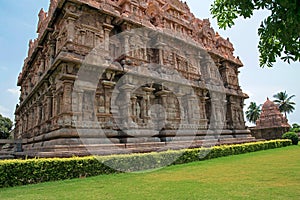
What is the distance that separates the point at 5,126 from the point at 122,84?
34082 mm

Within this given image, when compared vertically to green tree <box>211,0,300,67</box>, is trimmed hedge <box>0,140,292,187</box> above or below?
below

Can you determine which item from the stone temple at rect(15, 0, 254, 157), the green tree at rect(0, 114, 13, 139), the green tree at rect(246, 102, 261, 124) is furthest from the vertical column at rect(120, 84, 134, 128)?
the green tree at rect(246, 102, 261, 124)

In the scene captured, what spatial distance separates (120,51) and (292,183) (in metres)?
10.8

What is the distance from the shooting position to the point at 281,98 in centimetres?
5009

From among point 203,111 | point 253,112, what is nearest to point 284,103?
point 253,112

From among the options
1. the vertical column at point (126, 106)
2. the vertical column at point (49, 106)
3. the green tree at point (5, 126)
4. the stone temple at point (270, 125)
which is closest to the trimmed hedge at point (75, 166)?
the vertical column at point (126, 106)

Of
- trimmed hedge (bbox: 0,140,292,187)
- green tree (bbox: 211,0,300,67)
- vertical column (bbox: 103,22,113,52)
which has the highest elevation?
vertical column (bbox: 103,22,113,52)

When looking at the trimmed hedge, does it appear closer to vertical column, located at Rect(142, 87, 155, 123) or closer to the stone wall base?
the stone wall base

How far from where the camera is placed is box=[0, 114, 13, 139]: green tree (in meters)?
35.4

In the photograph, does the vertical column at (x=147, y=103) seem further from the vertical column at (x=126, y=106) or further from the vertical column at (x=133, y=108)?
the vertical column at (x=126, y=106)

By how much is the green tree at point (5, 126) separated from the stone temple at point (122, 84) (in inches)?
893

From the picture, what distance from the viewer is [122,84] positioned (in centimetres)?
1220

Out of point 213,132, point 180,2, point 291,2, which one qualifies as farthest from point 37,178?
point 180,2

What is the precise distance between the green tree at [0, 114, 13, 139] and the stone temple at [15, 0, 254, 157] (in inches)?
893
